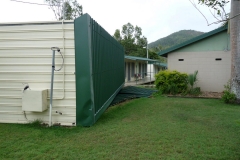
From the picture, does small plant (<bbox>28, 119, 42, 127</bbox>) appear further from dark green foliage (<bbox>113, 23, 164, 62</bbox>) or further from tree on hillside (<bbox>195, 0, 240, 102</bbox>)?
dark green foliage (<bbox>113, 23, 164, 62</bbox>)

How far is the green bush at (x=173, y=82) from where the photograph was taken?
9.12m

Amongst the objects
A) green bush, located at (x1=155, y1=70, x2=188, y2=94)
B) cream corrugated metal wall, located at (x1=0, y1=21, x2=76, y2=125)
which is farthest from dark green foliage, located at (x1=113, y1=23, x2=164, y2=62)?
cream corrugated metal wall, located at (x1=0, y1=21, x2=76, y2=125)

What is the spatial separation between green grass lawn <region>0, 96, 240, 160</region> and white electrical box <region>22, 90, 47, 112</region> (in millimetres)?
401

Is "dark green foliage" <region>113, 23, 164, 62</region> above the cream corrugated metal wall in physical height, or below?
above

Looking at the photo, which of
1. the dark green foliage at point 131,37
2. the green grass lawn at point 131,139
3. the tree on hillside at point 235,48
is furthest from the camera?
the dark green foliage at point 131,37

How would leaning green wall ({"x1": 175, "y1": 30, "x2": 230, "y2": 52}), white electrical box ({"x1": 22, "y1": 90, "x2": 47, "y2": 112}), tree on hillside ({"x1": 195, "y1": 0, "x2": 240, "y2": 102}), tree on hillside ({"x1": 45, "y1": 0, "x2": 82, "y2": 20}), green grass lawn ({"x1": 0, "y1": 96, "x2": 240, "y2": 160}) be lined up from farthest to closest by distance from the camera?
tree on hillside ({"x1": 45, "y1": 0, "x2": 82, "y2": 20}) < leaning green wall ({"x1": 175, "y1": 30, "x2": 230, "y2": 52}) < tree on hillside ({"x1": 195, "y1": 0, "x2": 240, "y2": 102}) < white electrical box ({"x1": 22, "y1": 90, "x2": 47, "y2": 112}) < green grass lawn ({"x1": 0, "y1": 96, "x2": 240, "y2": 160})

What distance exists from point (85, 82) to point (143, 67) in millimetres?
21911

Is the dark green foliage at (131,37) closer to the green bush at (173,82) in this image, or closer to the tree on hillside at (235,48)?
the green bush at (173,82)

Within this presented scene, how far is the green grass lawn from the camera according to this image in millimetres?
2824

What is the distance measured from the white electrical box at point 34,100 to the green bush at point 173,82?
6.34m

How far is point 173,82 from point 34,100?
22.1 feet

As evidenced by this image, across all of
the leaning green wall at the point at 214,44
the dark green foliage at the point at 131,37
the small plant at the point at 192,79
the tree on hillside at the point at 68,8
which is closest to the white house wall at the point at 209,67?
the leaning green wall at the point at 214,44

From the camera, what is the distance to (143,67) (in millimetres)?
25547

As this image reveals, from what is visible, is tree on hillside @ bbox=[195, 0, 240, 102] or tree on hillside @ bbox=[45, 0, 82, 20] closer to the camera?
tree on hillside @ bbox=[195, 0, 240, 102]
